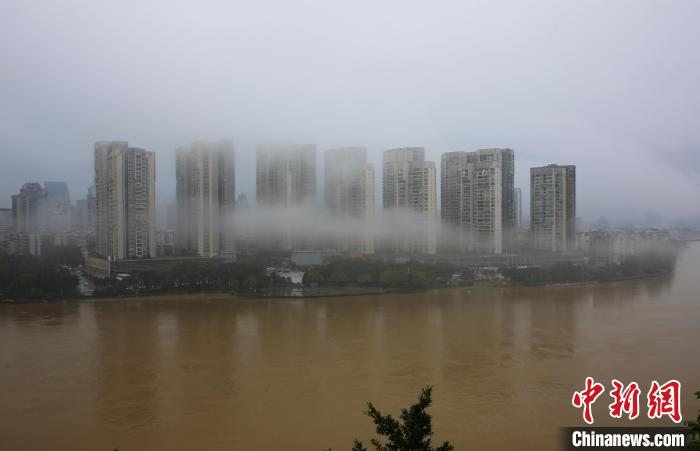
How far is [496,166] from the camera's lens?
9406 millimetres

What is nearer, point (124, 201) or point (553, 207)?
point (124, 201)

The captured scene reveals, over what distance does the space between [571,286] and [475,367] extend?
5486 millimetres

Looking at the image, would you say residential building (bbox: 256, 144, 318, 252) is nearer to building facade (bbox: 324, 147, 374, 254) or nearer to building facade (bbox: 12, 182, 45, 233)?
building facade (bbox: 324, 147, 374, 254)

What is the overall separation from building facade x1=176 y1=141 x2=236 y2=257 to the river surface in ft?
9.83

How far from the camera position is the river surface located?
2.53 meters

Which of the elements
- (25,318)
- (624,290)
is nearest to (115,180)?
(25,318)

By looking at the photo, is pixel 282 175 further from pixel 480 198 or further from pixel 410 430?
pixel 410 430

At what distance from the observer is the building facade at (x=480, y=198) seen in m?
9.51

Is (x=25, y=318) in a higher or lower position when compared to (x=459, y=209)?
lower

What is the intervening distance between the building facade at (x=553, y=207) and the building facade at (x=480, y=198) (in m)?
0.56

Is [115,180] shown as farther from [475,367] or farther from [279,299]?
[475,367]

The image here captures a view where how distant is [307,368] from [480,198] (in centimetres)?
683

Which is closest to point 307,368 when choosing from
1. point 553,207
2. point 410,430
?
point 410,430

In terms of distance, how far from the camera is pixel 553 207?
34.1 feet
